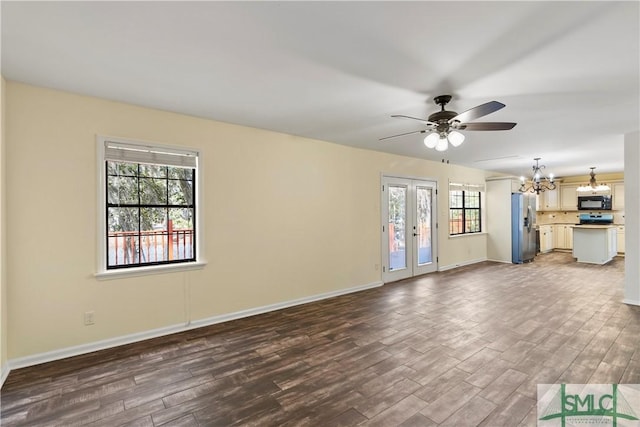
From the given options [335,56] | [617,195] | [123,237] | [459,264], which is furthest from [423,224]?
[617,195]

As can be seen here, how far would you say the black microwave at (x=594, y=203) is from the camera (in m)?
8.91

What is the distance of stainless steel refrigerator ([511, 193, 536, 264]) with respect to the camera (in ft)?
25.1

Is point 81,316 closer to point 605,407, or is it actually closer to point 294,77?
point 294,77

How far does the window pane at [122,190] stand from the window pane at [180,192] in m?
0.37

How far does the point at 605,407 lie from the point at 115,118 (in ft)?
15.7

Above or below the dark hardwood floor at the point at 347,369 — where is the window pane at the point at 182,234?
above

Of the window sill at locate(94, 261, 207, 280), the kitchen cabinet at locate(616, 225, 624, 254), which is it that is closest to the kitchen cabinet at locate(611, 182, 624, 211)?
the kitchen cabinet at locate(616, 225, 624, 254)

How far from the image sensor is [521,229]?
7648 mm

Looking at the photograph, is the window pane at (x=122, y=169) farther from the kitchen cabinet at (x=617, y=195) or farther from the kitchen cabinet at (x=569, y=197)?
the kitchen cabinet at (x=617, y=195)

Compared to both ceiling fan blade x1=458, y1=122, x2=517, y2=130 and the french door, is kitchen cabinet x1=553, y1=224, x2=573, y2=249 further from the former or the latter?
ceiling fan blade x1=458, y1=122, x2=517, y2=130

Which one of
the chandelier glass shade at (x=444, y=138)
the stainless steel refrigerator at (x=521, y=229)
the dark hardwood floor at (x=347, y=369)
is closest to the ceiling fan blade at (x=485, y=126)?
the chandelier glass shade at (x=444, y=138)

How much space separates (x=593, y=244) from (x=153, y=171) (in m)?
9.69

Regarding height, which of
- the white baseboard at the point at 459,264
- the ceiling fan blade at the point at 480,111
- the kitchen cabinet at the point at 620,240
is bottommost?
the white baseboard at the point at 459,264
